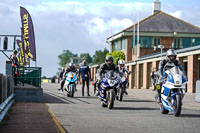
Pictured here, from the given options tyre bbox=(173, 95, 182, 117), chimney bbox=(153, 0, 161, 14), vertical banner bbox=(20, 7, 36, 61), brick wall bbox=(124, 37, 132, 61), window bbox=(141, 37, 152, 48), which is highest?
chimney bbox=(153, 0, 161, 14)

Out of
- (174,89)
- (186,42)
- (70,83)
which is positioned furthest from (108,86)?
(186,42)

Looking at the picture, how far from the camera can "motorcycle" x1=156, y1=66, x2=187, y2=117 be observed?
11.9 m

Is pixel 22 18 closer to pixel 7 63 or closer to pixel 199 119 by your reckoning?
pixel 7 63

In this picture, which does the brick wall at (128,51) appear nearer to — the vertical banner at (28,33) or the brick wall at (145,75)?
the brick wall at (145,75)

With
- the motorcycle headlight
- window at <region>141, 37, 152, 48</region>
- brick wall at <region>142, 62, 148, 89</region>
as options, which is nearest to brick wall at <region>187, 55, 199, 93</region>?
brick wall at <region>142, 62, 148, 89</region>

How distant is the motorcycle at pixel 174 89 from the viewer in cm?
1185

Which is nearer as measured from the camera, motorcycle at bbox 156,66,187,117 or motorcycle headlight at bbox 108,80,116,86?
motorcycle at bbox 156,66,187,117

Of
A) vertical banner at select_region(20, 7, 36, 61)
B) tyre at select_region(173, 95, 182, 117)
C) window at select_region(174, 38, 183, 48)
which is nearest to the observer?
tyre at select_region(173, 95, 182, 117)

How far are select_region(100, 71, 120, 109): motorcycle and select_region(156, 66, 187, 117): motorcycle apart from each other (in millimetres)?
2285

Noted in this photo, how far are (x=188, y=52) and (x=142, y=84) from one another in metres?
15.1

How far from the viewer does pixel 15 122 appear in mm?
10016

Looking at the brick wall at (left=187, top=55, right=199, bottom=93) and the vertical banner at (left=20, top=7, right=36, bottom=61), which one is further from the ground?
the vertical banner at (left=20, top=7, right=36, bottom=61)

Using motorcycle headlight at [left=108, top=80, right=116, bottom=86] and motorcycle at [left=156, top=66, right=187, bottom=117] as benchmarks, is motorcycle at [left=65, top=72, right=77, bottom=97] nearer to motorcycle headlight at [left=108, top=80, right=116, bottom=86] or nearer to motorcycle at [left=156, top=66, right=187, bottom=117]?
motorcycle headlight at [left=108, top=80, right=116, bottom=86]

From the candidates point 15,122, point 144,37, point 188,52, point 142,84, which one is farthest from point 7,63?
point 144,37
